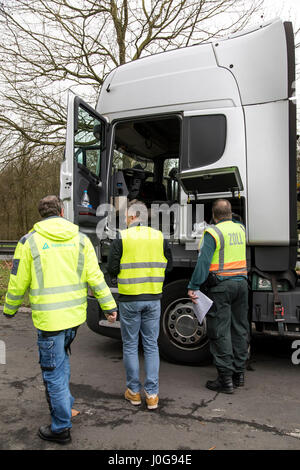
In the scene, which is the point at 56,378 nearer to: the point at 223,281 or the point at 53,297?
the point at 53,297

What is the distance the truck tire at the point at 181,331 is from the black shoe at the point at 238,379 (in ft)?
1.45

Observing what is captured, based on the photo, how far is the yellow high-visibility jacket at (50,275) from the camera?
266 centimetres

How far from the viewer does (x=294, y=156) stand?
3807 mm

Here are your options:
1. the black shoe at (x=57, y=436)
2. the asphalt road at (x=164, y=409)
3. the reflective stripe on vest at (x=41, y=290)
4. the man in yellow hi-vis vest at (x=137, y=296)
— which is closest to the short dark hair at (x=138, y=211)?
the man in yellow hi-vis vest at (x=137, y=296)

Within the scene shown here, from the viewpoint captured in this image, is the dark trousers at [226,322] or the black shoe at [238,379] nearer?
the dark trousers at [226,322]

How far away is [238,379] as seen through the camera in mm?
3734

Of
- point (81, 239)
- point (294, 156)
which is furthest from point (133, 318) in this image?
point (294, 156)

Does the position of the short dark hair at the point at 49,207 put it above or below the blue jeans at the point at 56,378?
above

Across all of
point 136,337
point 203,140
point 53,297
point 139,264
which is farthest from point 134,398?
point 203,140

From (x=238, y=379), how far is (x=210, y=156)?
2.18m

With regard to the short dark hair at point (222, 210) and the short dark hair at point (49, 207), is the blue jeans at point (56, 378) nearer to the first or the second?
the short dark hair at point (49, 207)

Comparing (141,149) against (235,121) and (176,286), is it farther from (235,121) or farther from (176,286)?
(176,286)

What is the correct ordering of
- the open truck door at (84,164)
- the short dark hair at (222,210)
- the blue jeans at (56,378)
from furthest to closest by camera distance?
the open truck door at (84,164)
the short dark hair at (222,210)
the blue jeans at (56,378)

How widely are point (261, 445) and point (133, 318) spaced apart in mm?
1284
